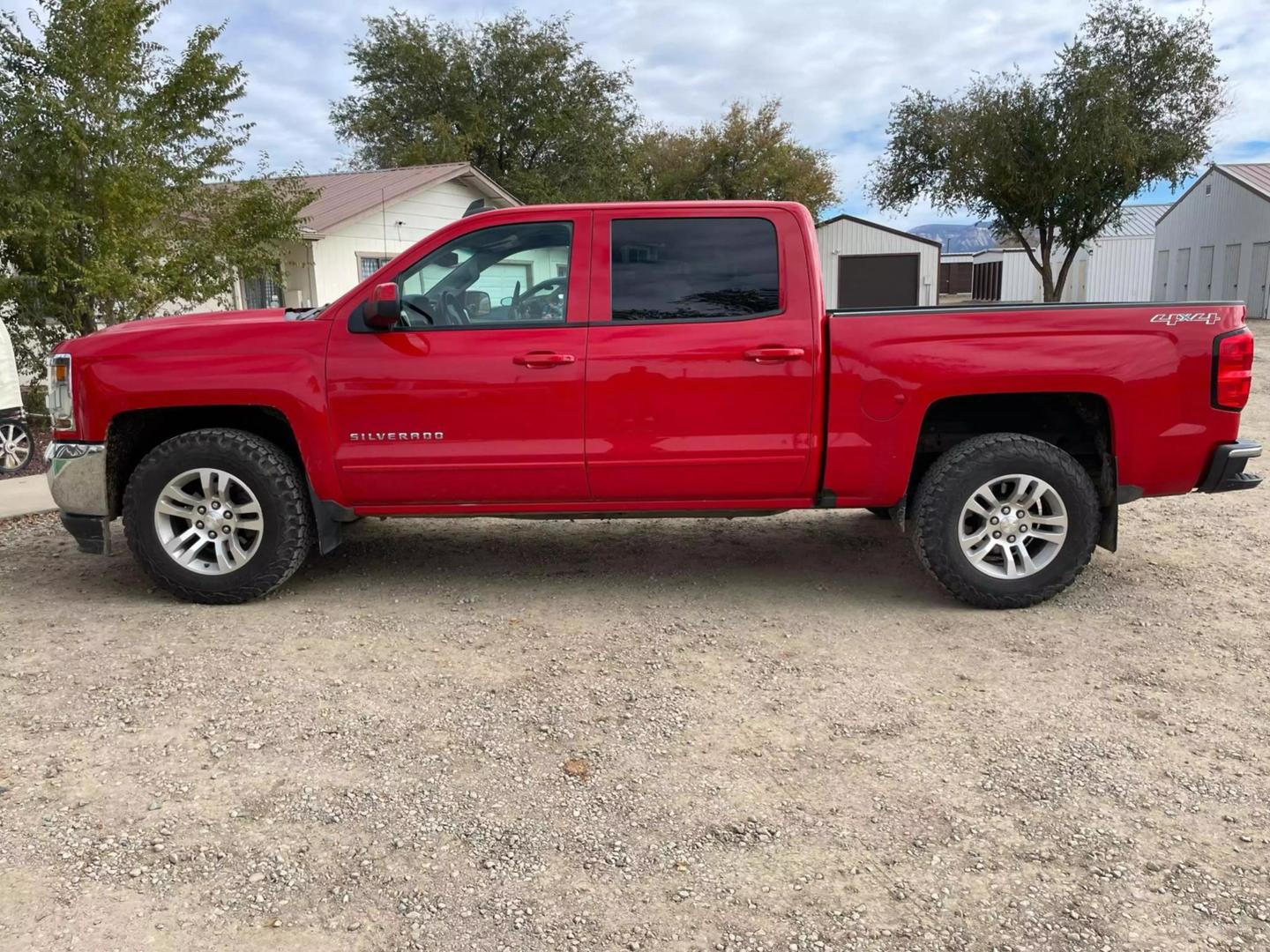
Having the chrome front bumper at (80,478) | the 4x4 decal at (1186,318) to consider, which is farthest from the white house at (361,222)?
the 4x4 decal at (1186,318)

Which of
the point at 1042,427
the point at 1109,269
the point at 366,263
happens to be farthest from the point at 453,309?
the point at 1109,269

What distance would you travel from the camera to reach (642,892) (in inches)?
106

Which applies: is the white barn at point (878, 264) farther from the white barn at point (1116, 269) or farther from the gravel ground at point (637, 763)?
the gravel ground at point (637, 763)

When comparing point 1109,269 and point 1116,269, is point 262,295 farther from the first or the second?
point 1116,269

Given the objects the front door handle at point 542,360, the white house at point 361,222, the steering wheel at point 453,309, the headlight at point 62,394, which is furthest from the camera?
the white house at point 361,222

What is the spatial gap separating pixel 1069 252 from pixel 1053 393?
28053 millimetres

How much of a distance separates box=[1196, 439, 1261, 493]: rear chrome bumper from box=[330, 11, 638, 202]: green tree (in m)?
32.3

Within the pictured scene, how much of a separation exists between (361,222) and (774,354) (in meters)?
15.6

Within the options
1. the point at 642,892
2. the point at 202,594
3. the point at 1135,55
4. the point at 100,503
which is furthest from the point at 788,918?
the point at 1135,55

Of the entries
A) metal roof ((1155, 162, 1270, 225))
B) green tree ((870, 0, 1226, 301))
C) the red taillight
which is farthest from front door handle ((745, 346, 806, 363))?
metal roof ((1155, 162, 1270, 225))

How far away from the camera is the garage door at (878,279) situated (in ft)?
110

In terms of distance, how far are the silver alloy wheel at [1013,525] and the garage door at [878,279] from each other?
2950 cm

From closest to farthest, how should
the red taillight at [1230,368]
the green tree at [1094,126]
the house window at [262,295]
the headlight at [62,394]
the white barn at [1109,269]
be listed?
the red taillight at [1230,368], the headlight at [62,394], the house window at [262,295], the green tree at [1094,126], the white barn at [1109,269]

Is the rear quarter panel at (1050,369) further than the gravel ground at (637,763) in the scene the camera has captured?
Yes
